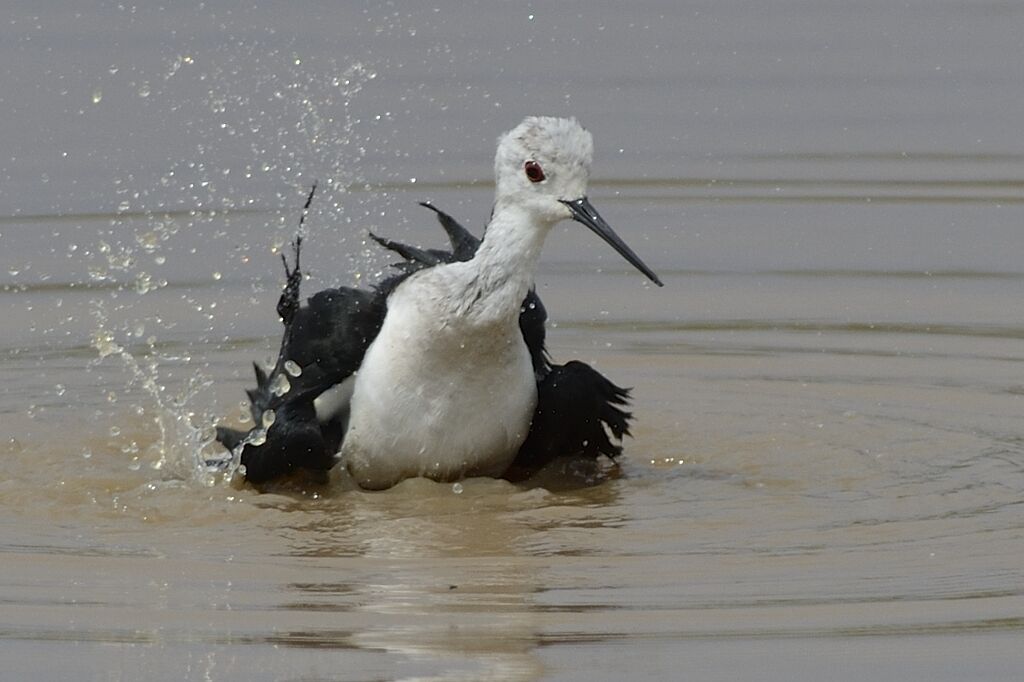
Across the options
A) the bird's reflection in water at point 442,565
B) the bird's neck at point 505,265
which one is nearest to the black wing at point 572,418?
the bird's reflection in water at point 442,565

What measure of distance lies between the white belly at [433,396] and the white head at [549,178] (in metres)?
0.42

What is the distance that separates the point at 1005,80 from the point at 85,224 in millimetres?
5927

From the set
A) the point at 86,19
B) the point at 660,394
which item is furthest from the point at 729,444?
the point at 86,19

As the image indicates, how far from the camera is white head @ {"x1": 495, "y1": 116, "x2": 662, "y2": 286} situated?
9281mm

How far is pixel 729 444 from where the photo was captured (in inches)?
410

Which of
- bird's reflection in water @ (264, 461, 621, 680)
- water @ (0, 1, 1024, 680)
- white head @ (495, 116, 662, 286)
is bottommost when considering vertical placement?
bird's reflection in water @ (264, 461, 621, 680)

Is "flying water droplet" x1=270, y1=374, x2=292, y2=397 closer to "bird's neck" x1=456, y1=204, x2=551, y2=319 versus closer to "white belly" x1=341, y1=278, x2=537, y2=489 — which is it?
"white belly" x1=341, y1=278, x2=537, y2=489

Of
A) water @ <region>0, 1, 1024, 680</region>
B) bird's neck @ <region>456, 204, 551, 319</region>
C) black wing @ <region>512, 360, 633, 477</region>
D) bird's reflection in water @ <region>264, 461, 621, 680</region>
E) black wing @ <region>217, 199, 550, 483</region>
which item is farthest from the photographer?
black wing @ <region>512, 360, 633, 477</region>

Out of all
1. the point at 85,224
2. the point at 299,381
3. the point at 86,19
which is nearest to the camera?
the point at 299,381

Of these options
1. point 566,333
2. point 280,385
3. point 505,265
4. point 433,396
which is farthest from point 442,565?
point 566,333

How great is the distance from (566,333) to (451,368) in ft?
10.4

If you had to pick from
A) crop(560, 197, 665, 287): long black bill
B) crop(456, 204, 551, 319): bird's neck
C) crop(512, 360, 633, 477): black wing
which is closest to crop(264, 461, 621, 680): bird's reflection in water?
crop(512, 360, 633, 477): black wing

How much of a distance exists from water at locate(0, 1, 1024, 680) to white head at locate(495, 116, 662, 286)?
3.52 feet

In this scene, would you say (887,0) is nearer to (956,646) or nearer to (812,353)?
(812,353)
